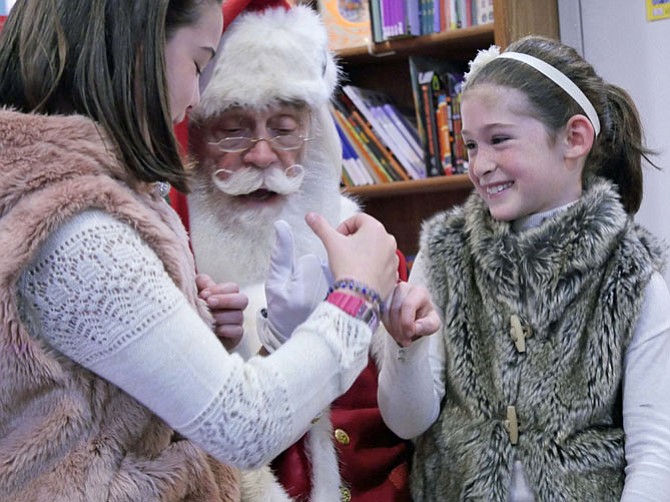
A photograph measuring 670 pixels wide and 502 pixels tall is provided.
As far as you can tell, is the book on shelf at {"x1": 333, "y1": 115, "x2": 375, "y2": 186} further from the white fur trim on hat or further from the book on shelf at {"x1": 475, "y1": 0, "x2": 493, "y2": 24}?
the white fur trim on hat

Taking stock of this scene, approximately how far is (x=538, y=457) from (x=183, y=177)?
30.0 inches

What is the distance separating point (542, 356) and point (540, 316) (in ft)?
0.22

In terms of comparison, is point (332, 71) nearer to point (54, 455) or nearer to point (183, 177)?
point (183, 177)

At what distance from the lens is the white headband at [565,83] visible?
1622 mm

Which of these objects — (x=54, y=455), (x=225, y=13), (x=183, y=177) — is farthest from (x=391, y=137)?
(x=54, y=455)

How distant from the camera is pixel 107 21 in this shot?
1.02m

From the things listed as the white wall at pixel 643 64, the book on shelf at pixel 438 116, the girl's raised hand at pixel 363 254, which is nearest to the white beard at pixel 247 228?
the girl's raised hand at pixel 363 254

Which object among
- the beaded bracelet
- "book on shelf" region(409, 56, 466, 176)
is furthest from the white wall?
the beaded bracelet

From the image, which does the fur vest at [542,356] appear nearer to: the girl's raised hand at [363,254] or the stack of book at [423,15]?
the girl's raised hand at [363,254]

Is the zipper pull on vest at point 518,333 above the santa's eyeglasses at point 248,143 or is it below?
below

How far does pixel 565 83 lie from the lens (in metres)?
1.62

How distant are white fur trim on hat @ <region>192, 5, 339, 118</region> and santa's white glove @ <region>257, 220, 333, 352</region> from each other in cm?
49

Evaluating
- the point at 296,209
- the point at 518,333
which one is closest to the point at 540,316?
the point at 518,333

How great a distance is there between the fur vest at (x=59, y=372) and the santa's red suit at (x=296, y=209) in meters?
0.66
